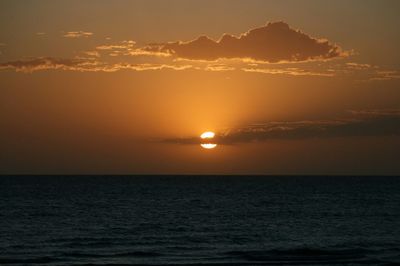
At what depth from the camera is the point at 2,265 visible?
39000 millimetres

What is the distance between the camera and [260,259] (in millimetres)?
42938

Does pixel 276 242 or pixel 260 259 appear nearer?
pixel 260 259

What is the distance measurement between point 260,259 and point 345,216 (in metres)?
36.7

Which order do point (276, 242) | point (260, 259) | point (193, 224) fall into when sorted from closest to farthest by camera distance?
point (260, 259) → point (276, 242) → point (193, 224)

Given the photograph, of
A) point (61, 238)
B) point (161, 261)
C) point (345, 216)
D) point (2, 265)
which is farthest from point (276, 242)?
point (345, 216)

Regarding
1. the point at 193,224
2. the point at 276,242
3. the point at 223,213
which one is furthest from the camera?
the point at 223,213

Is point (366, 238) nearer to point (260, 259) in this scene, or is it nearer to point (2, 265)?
point (260, 259)

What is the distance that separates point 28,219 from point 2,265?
31646 millimetres

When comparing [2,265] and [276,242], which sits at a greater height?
[276,242]

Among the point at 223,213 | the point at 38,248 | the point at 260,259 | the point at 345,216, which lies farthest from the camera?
the point at 223,213

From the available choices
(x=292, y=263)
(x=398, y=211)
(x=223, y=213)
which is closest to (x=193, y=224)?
(x=223, y=213)

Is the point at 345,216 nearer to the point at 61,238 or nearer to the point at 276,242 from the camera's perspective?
the point at 276,242

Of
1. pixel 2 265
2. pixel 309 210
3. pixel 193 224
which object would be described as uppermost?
pixel 309 210

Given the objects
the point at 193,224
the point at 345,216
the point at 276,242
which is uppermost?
the point at 345,216
